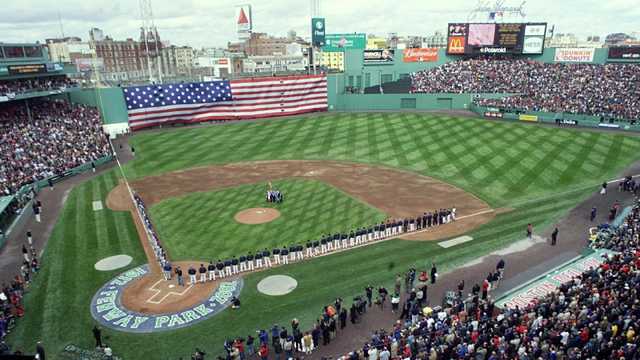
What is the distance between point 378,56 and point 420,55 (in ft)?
23.7

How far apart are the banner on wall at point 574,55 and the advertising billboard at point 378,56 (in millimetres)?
26055

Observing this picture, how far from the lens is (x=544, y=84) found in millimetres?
62312

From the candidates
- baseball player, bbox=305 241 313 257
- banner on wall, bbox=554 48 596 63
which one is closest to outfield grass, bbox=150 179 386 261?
baseball player, bbox=305 241 313 257

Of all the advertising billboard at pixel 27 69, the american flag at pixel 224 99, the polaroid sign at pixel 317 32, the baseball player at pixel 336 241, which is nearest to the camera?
the baseball player at pixel 336 241

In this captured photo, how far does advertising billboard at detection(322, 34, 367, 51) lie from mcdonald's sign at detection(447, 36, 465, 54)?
14963mm

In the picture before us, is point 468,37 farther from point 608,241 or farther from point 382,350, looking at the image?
point 382,350

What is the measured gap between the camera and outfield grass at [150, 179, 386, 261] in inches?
1069

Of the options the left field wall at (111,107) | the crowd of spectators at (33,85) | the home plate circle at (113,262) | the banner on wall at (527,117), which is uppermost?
the crowd of spectators at (33,85)

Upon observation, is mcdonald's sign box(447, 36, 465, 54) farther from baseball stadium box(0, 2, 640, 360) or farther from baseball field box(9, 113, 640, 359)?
baseball field box(9, 113, 640, 359)

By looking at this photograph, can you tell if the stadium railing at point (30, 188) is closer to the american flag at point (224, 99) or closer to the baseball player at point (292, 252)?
the american flag at point (224, 99)

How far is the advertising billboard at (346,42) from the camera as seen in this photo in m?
76.7

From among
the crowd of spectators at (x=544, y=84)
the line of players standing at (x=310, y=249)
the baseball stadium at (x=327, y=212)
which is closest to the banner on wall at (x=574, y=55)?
the baseball stadium at (x=327, y=212)

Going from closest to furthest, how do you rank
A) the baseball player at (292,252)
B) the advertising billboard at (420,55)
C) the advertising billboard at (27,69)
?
1. the baseball player at (292,252)
2. the advertising billboard at (27,69)
3. the advertising billboard at (420,55)

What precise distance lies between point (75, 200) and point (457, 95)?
171ft
